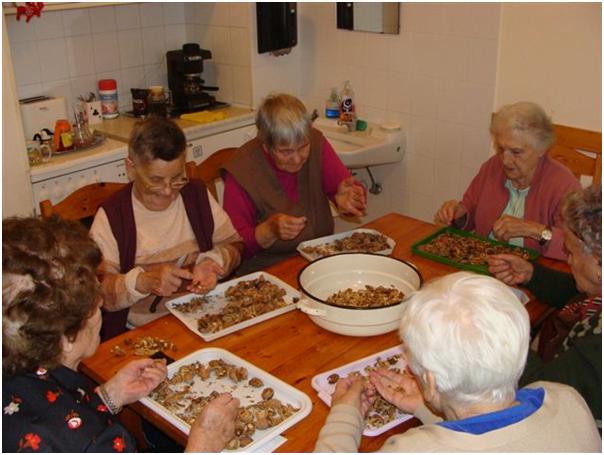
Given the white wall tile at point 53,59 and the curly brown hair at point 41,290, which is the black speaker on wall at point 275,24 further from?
the curly brown hair at point 41,290

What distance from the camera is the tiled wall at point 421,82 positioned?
3582 mm

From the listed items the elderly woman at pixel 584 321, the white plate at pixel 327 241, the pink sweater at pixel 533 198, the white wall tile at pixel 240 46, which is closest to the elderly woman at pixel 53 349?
the elderly woman at pixel 584 321

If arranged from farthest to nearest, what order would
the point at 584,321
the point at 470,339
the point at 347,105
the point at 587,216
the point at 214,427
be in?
the point at 347,105 → the point at 584,321 → the point at 587,216 → the point at 214,427 → the point at 470,339

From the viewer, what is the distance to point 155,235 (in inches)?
98.2

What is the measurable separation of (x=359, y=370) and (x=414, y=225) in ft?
3.51

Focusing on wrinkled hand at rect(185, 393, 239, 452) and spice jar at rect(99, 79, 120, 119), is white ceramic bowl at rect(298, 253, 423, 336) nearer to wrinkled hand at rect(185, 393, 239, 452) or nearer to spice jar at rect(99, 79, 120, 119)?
wrinkled hand at rect(185, 393, 239, 452)

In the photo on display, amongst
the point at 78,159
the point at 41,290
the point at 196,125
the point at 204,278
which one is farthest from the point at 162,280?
the point at 196,125

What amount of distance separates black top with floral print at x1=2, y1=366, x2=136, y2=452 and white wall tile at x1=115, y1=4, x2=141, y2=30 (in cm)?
294

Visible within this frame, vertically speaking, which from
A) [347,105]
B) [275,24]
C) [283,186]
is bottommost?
Answer: [283,186]

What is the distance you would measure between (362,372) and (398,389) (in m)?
0.16

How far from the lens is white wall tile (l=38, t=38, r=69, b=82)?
3.78 metres

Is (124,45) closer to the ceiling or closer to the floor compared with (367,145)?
closer to the ceiling

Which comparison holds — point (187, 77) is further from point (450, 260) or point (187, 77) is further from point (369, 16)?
point (450, 260)

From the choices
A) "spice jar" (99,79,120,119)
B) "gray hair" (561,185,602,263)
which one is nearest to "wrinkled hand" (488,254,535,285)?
"gray hair" (561,185,602,263)
